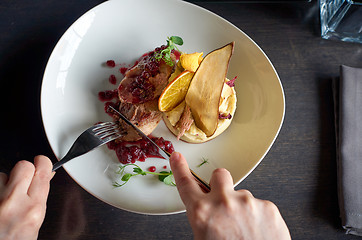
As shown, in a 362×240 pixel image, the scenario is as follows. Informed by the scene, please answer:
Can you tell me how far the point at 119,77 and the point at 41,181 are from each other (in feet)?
3.17

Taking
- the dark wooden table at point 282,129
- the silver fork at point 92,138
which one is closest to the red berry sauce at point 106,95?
the silver fork at point 92,138

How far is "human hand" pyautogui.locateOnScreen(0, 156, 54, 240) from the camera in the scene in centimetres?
132

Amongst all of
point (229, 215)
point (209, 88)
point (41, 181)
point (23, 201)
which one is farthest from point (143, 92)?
point (229, 215)

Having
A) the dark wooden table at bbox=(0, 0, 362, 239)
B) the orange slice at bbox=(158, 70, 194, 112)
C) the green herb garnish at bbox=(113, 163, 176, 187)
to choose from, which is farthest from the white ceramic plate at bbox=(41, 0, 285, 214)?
the orange slice at bbox=(158, 70, 194, 112)

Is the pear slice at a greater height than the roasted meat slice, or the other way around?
the pear slice

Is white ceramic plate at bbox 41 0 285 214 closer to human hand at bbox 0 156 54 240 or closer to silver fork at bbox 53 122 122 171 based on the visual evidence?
silver fork at bbox 53 122 122 171

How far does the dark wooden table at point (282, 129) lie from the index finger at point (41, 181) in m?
0.47

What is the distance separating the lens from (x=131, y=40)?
2271 mm

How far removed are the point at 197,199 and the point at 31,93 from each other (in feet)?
4.90

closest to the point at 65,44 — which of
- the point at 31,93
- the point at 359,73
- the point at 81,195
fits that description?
the point at 31,93

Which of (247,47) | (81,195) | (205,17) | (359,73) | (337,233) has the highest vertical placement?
(205,17)

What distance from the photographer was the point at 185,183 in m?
1.32

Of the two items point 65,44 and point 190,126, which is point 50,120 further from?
point 190,126

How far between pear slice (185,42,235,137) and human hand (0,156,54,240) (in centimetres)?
88
